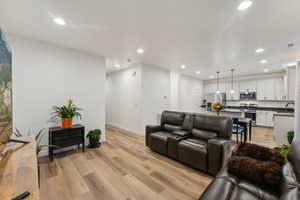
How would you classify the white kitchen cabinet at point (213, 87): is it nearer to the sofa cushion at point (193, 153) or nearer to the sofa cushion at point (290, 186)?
the sofa cushion at point (193, 153)

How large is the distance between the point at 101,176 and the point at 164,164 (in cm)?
121

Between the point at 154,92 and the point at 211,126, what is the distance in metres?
2.75

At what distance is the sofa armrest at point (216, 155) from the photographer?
207 centimetres

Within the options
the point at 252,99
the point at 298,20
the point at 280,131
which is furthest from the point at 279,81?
the point at 298,20

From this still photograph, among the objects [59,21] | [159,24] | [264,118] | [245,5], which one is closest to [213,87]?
[264,118]

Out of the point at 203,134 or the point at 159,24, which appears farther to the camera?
the point at 203,134

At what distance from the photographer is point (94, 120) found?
12.0 ft

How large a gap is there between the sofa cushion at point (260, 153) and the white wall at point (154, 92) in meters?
2.93

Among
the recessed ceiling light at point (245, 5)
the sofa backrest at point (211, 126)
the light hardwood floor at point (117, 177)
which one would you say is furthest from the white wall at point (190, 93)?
the recessed ceiling light at point (245, 5)

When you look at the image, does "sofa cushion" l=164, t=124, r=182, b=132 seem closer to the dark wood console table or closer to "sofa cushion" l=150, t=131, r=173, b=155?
"sofa cushion" l=150, t=131, r=173, b=155

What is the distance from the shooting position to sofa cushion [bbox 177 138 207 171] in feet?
7.36

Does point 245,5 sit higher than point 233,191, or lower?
higher

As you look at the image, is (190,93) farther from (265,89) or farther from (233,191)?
(233,191)

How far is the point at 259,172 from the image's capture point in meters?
1.27
